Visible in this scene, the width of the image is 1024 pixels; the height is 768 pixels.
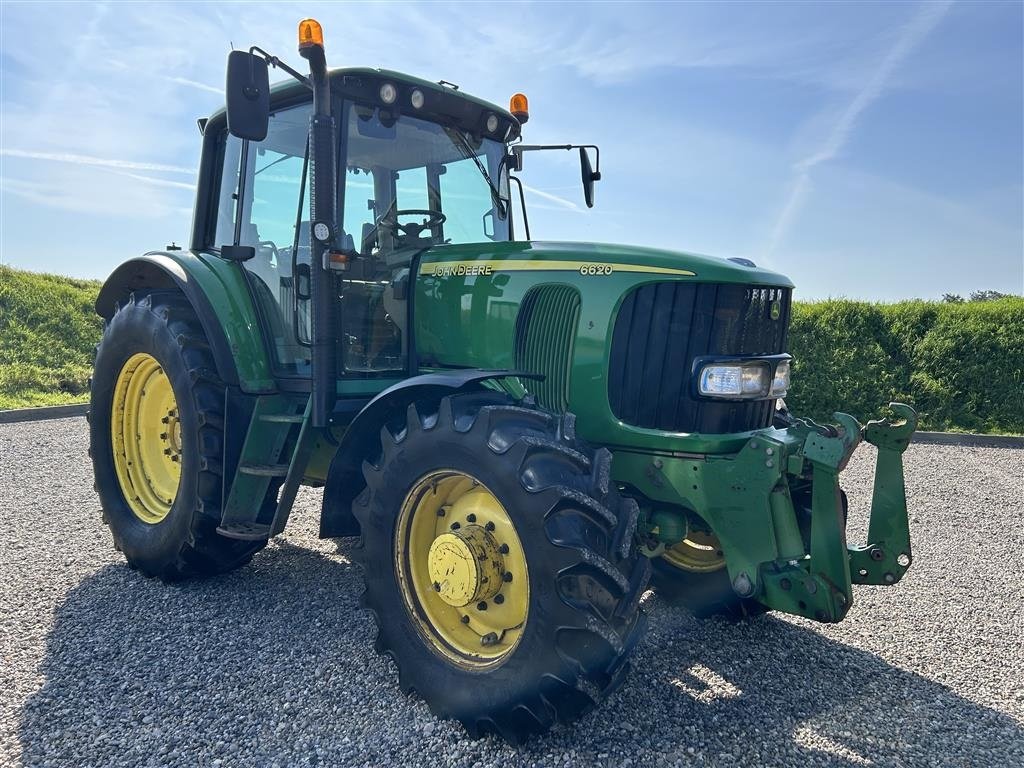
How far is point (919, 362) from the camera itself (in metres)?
11.0

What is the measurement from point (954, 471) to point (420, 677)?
7.44 meters

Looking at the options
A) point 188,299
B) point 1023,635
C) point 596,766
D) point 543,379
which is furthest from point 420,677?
point 1023,635

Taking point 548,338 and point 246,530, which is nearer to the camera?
point 548,338

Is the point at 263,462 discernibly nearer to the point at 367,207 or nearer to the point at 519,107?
the point at 367,207

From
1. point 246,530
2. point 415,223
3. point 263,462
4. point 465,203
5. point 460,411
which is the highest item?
point 465,203

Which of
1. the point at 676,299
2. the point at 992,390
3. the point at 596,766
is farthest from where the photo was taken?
the point at 992,390

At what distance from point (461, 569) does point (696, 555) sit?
166cm

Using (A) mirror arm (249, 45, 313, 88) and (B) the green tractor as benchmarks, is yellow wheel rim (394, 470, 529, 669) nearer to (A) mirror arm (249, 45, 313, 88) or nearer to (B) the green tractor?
(B) the green tractor

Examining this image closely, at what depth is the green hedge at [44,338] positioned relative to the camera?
1195 centimetres

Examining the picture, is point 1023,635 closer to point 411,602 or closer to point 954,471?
point 411,602

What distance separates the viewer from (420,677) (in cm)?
294

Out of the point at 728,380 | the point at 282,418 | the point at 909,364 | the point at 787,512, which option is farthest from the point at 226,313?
the point at 909,364

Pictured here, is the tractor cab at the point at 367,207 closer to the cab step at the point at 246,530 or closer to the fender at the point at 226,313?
the fender at the point at 226,313

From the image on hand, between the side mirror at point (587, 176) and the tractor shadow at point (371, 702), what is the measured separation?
98.6 inches
